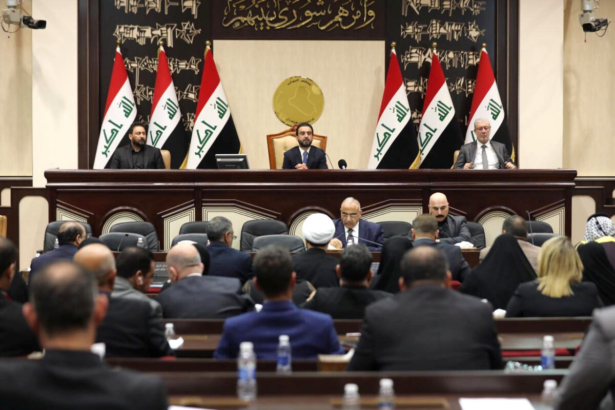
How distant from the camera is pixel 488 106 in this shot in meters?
9.97

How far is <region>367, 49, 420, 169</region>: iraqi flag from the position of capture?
32.0 feet

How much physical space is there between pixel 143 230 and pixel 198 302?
403 cm

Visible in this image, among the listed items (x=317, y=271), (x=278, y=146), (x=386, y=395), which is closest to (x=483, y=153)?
(x=278, y=146)

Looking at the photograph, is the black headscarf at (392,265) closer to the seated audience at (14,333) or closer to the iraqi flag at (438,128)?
the seated audience at (14,333)

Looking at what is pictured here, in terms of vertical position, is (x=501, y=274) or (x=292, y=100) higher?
(x=292, y=100)

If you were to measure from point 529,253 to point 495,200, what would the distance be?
3107 mm

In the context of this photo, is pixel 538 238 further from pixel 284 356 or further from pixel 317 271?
pixel 284 356

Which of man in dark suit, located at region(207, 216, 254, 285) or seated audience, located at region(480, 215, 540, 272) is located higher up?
seated audience, located at region(480, 215, 540, 272)

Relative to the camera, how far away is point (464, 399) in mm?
2469

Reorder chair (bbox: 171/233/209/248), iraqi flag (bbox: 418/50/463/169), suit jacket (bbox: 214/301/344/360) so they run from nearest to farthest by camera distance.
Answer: suit jacket (bbox: 214/301/344/360)
chair (bbox: 171/233/209/248)
iraqi flag (bbox: 418/50/463/169)

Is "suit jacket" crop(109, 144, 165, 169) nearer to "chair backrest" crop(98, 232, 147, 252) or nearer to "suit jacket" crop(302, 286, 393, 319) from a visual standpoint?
"chair backrest" crop(98, 232, 147, 252)

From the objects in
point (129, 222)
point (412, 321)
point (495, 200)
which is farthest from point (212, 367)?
point (495, 200)

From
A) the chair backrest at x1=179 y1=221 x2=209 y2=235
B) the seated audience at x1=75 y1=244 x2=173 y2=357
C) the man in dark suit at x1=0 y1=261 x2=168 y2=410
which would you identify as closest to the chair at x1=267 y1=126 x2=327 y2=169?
the chair backrest at x1=179 y1=221 x2=209 y2=235

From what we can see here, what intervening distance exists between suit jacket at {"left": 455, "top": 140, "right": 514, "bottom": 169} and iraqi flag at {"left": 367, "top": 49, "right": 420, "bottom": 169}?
2.78 feet
